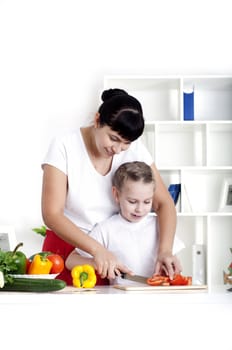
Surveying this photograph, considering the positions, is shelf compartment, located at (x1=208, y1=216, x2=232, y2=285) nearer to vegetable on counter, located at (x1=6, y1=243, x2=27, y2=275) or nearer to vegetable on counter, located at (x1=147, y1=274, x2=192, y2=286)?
vegetable on counter, located at (x1=147, y1=274, x2=192, y2=286)

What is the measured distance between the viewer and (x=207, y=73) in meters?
5.07

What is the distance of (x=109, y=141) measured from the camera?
98.4 inches

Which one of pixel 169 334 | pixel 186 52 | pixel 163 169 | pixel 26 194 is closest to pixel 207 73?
pixel 186 52

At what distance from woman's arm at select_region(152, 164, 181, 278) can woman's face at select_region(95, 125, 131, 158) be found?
278mm

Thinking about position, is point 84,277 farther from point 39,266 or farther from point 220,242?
point 220,242

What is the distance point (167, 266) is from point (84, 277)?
14.3 inches

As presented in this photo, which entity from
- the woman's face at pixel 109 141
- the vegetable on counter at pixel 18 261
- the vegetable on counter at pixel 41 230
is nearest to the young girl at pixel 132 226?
the woman's face at pixel 109 141

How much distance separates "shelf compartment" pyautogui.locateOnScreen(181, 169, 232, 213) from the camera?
16.6ft

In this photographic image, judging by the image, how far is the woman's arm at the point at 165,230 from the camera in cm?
241

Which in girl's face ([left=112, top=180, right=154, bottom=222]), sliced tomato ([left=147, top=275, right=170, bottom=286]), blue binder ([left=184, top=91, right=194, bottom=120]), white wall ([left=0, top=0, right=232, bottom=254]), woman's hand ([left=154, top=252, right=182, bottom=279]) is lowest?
sliced tomato ([left=147, top=275, right=170, bottom=286])

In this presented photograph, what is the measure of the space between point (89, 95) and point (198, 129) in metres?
0.82

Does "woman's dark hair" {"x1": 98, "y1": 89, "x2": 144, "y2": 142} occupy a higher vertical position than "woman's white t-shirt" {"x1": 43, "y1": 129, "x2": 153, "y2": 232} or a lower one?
higher

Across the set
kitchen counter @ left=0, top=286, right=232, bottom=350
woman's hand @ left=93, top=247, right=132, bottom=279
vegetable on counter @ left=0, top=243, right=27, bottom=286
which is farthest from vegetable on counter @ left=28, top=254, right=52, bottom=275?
kitchen counter @ left=0, top=286, right=232, bottom=350

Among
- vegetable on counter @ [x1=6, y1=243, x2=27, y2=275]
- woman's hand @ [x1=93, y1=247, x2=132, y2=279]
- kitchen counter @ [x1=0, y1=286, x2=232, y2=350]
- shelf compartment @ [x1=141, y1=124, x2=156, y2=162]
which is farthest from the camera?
shelf compartment @ [x1=141, y1=124, x2=156, y2=162]
